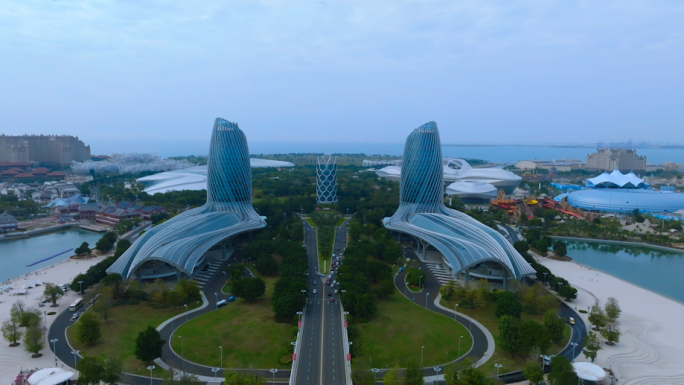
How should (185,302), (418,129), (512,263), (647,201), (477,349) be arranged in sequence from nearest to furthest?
(477,349) → (185,302) → (512,263) → (418,129) → (647,201)

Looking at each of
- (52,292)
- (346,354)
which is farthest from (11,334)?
(346,354)

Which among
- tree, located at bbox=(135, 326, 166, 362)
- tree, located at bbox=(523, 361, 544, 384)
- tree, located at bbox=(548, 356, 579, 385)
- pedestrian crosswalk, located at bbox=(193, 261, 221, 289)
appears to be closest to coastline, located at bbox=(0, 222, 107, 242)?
pedestrian crosswalk, located at bbox=(193, 261, 221, 289)

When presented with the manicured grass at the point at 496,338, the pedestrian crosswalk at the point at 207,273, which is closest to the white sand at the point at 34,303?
the pedestrian crosswalk at the point at 207,273

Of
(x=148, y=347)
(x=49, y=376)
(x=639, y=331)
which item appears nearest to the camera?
(x=49, y=376)

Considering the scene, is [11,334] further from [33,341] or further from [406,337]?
[406,337]

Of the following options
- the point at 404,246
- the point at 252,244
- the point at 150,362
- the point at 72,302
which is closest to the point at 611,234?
the point at 404,246

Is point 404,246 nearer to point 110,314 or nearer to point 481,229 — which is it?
point 481,229
